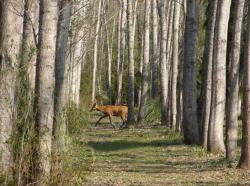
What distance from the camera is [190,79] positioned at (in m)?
19.0

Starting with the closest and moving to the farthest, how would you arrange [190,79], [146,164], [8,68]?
[8,68]
[146,164]
[190,79]

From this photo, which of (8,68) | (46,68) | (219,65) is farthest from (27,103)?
(219,65)

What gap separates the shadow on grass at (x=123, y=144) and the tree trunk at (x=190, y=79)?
941mm

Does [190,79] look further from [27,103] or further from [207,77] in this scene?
[27,103]

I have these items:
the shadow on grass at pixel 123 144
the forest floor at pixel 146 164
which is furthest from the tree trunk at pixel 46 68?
the shadow on grass at pixel 123 144

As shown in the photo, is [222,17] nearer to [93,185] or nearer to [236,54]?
[236,54]

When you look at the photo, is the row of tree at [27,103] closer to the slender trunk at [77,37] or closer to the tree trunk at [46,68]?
the tree trunk at [46,68]

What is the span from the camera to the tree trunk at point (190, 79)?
18734 millimetres

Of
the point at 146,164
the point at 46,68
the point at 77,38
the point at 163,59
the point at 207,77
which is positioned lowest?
the point at 146,164

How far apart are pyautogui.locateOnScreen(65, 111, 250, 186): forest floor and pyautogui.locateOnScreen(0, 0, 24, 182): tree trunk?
3.08ft

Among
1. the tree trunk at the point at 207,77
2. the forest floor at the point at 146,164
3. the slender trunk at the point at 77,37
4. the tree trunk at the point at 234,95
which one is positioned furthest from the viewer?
the slender trunk at the point at 77,37

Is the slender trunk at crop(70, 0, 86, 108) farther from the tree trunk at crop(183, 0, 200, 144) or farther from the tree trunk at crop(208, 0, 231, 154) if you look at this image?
the tree trunk at crop(208, 0, 231, 154)

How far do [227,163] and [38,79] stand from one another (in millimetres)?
6755

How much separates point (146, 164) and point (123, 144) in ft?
16.6
